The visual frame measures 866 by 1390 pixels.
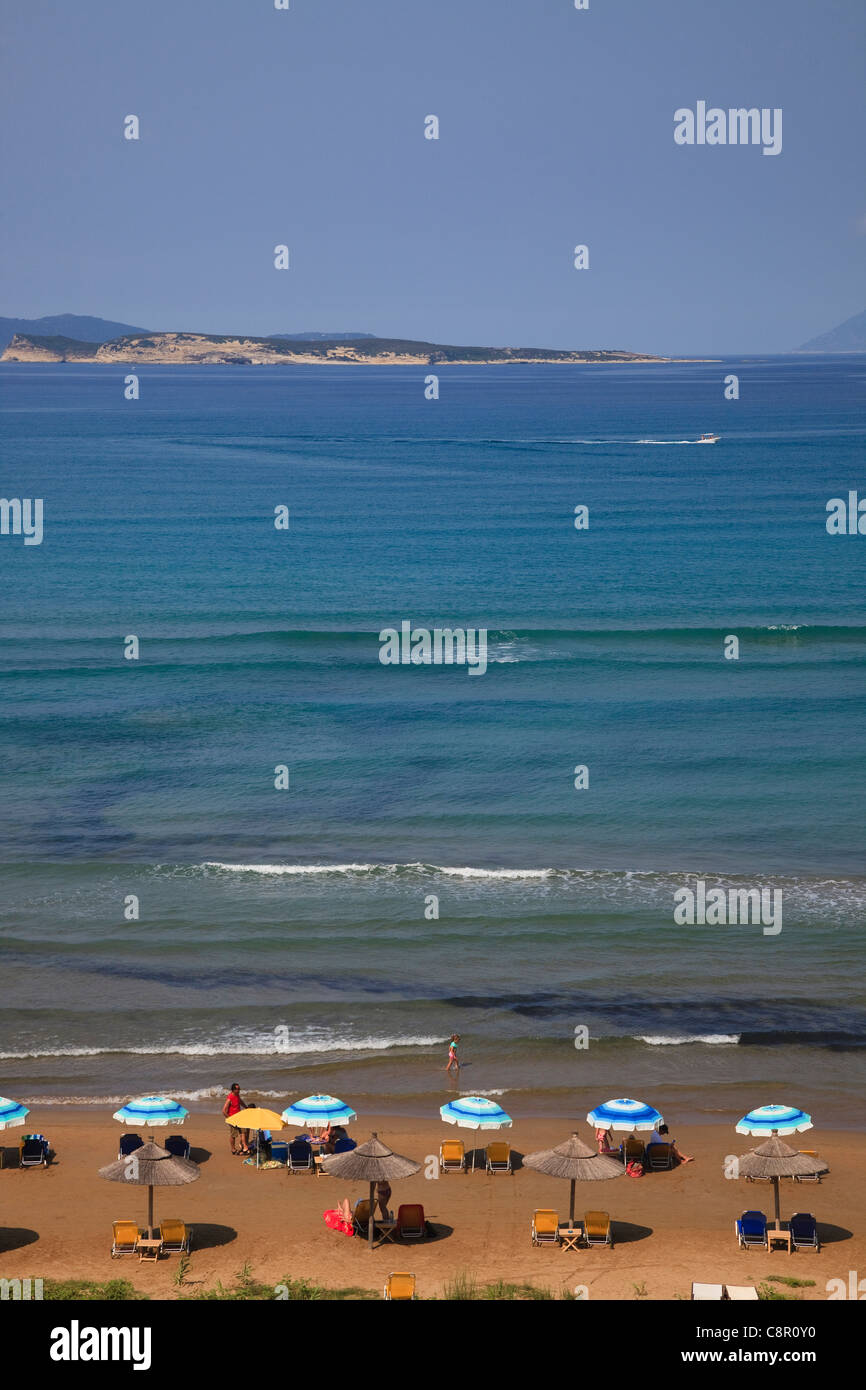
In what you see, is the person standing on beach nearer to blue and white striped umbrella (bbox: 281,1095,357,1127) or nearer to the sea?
blue and white striped umbrella (bbox: 281,1095,357,1127)

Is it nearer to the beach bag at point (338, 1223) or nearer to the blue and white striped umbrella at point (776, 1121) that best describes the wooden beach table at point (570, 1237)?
the beach bag at point (338, 1223)

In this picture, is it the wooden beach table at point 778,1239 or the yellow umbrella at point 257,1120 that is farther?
the yellow umbrella at point 257,1120

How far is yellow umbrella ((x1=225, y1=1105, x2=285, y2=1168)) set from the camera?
21.2m

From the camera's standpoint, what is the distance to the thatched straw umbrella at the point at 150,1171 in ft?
60.1

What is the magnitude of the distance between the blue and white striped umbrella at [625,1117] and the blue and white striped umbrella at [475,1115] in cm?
141

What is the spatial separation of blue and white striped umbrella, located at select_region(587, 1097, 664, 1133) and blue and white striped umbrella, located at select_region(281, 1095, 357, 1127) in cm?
382

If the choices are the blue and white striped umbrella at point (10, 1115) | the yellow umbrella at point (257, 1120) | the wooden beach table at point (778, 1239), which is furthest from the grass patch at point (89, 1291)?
the wooden beach table at point (778, 1239)

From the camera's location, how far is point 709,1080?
968 inches

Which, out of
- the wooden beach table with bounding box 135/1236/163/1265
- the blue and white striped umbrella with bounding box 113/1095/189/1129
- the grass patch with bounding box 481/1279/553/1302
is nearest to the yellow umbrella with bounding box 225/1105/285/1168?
the blue and white striped umbrella with bounding box 113/1095/189/1129

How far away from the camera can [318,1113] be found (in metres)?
21.3

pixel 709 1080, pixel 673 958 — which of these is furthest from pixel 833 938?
pixel 709 1080

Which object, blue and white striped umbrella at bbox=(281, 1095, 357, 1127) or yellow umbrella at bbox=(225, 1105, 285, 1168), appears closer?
yellow umbrella at bbox=(225, 1105, 285, 1168)

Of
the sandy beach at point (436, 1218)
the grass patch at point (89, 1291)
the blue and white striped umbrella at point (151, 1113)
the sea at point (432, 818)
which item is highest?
the sea at point (432, 818)

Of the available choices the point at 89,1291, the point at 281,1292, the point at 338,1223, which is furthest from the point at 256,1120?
the point at 89,1291
